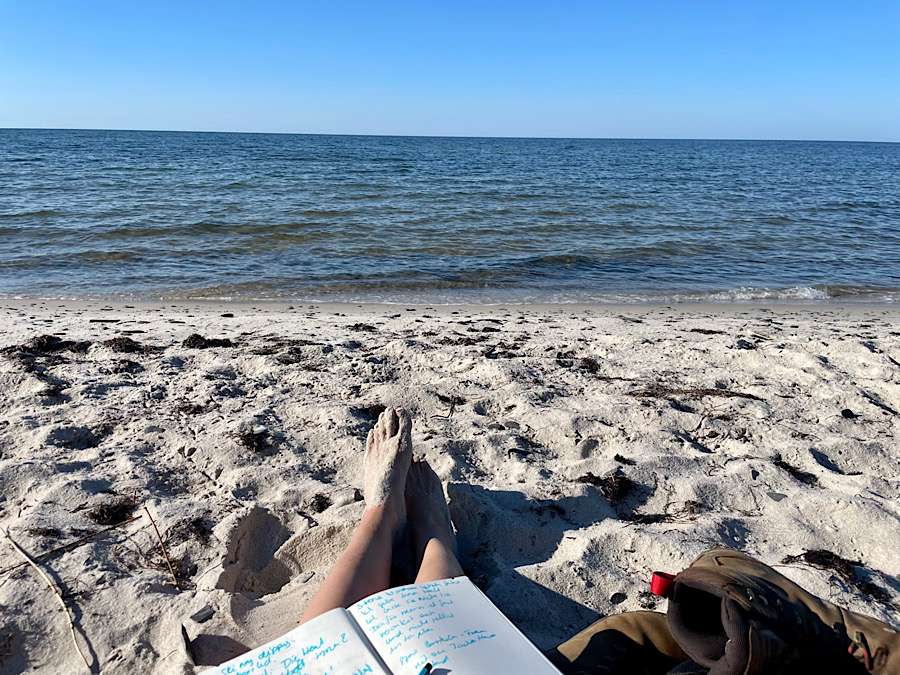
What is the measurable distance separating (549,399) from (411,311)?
347cm

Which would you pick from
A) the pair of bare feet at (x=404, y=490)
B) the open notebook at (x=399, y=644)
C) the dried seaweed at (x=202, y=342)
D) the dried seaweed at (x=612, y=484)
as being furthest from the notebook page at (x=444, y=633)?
the dried seaweed at (x=202, y=342)

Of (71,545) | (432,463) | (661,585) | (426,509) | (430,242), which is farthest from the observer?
(430,242)

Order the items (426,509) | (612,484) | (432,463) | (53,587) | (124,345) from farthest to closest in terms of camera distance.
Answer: (124,345) → (432,463) → (612,484) → (426,509) → (53,587)

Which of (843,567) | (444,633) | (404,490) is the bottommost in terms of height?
(843,567)

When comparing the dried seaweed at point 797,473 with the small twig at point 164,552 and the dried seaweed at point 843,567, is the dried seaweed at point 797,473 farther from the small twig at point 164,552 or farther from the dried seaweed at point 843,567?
the small twig at point 164,552

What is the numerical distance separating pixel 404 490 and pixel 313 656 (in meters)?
1.06

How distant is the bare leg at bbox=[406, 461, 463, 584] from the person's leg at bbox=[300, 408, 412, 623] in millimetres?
56

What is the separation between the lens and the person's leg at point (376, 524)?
178cm

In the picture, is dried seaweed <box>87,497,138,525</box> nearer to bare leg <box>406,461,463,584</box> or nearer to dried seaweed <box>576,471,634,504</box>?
bare leg <box>406,461,463,584</box>

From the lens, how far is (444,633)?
1521 mm

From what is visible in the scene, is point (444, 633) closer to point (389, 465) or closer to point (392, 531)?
point (392, 531)

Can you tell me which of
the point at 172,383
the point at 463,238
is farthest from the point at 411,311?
the point at 463,238

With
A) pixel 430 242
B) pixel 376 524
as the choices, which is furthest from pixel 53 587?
pixel 430 242

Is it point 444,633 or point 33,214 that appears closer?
point 444,633
